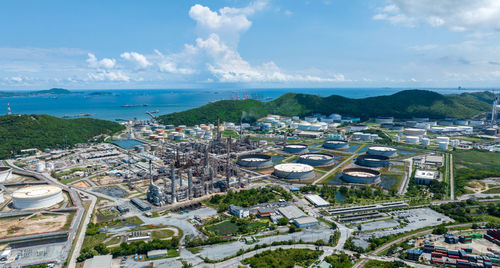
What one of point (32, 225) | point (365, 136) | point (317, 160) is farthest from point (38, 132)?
point (365, 136)

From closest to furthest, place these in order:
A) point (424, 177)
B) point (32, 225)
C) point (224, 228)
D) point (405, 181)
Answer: point (224, 228) < point (32, 225) < point (424, 177) < point (405, 181)

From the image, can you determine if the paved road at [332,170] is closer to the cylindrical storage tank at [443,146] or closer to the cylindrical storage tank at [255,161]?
the cylindrical storage tank at [255,161]

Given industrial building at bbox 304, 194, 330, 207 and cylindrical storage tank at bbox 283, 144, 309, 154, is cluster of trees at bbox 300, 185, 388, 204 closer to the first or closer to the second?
industrial building at bbox 304, 194, 330, 207

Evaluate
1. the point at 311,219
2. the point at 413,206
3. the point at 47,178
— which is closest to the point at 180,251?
the point at 311,219

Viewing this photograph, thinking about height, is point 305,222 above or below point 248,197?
above

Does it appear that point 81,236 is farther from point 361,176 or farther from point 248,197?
point 361,176

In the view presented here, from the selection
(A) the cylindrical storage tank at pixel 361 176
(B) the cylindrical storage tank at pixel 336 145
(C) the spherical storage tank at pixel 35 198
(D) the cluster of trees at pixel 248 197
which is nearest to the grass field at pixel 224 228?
(D) the cluster of trees at pixel 248 197

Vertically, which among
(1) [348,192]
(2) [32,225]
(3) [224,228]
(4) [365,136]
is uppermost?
(4) [365,136]
